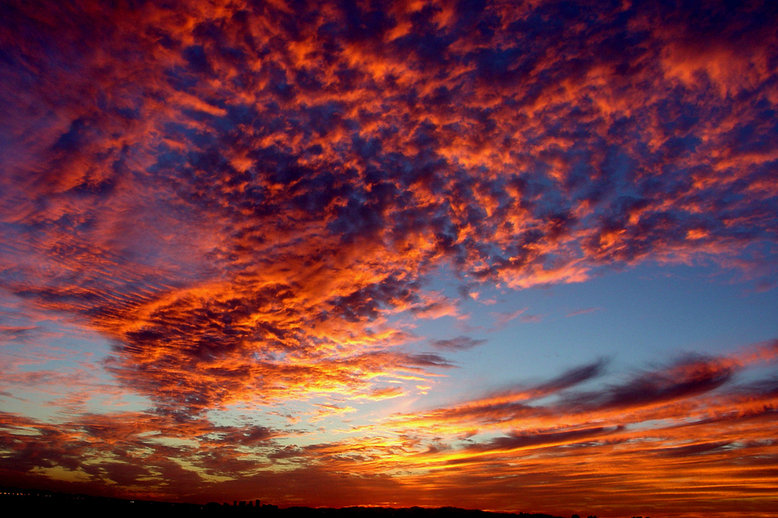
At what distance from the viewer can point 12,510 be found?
156500mm

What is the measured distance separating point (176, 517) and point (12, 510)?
5986 cm

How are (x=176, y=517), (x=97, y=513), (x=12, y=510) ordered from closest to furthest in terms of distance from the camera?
(x=12, y=510) < (x=97, y=513) < (x=176, y=517)

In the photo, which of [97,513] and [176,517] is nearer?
[97,513]

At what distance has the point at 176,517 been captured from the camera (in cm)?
19712

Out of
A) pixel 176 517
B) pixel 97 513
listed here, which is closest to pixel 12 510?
pixel 97 513

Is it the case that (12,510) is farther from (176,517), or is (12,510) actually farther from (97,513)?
(176,517)

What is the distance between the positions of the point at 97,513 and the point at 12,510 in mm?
27629

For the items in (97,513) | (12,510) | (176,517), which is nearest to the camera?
(12,510)

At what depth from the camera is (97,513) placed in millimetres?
175500

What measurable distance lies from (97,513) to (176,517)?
106 ft

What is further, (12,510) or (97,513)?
(97,513)

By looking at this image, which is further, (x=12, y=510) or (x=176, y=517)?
(x=176, y=517)
